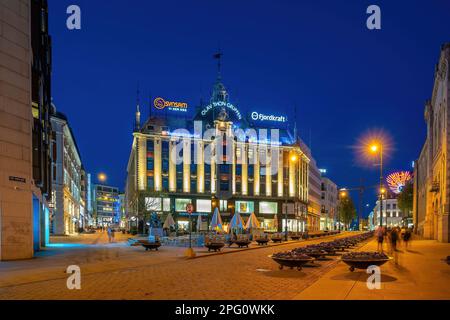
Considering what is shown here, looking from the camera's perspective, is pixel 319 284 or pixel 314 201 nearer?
pixel 319 284

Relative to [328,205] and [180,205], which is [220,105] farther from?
[328,205]

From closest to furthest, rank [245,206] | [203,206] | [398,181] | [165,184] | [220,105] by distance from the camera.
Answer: [165,184], [203,206], [245,206], [220,105], [398,181]

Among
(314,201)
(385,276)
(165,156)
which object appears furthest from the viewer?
(314,201)

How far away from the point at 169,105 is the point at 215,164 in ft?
53.3

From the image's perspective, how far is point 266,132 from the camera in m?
88.8

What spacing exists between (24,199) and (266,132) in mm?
71408

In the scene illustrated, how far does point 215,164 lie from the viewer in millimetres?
81188

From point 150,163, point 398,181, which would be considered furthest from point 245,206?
point 398,181

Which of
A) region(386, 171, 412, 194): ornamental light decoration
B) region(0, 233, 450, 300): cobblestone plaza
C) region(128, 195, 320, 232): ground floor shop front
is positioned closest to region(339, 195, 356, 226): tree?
region(128, 195, 320, 232): ground floor shop front

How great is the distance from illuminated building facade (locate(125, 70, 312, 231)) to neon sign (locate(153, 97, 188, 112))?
0.21 meters

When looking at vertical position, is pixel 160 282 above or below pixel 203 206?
above

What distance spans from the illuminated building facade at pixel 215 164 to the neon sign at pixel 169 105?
0.70 ft
